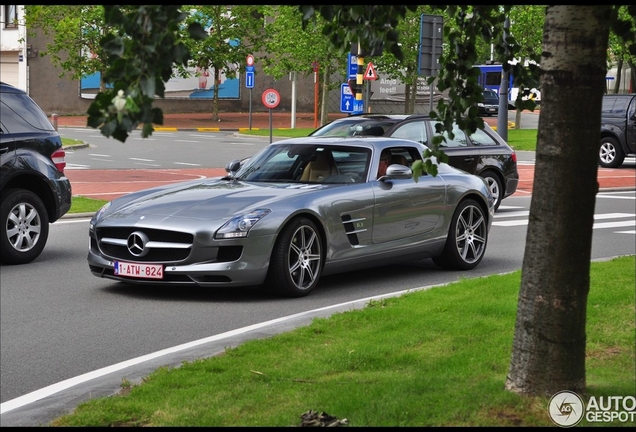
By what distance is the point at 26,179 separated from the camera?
1241 centimetres

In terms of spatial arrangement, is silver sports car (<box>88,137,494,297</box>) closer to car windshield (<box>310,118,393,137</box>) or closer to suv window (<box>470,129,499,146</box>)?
car windshield (<box>310,118,393,137</box>)

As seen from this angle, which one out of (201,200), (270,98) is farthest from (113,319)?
(270,98)

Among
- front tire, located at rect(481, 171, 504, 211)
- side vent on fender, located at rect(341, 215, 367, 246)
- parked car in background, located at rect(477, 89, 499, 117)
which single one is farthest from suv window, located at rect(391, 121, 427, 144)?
parked car in background, located at rect(477, 89, 499, 117)

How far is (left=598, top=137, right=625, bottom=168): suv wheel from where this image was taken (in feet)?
97.2

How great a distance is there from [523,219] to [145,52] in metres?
14.2

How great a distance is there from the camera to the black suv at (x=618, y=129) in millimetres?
29375

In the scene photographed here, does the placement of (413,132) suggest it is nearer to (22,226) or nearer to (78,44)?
(22,226)

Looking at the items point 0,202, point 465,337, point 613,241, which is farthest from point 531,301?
point 613,241

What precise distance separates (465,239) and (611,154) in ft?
62.5

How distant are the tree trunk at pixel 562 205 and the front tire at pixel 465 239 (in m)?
6.34

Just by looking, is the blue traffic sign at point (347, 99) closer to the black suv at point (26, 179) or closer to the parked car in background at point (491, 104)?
the black suv at point (26, 179)

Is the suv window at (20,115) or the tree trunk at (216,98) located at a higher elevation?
the suv window at (20,115)

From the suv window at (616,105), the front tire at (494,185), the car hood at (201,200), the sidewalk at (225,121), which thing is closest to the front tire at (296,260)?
the car hood at (201,200)

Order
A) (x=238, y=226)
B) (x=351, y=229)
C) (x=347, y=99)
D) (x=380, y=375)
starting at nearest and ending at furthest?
(x=380, y=375) → (x=238, y=226) → (x=351, y=229) → (x=347, y=99)
